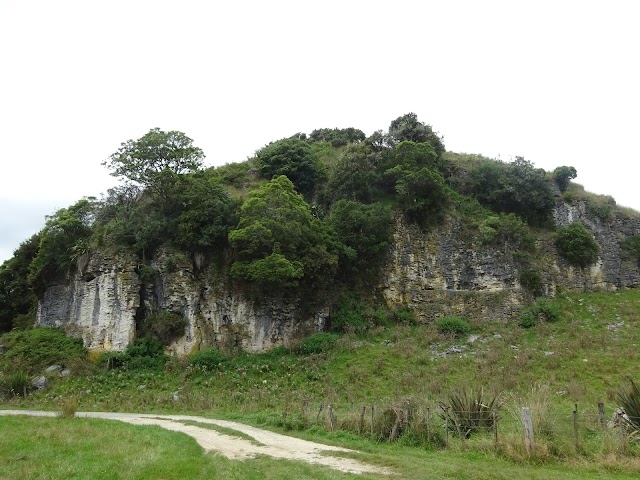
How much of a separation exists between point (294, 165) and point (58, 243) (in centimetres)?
1791

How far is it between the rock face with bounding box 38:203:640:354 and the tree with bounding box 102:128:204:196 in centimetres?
530

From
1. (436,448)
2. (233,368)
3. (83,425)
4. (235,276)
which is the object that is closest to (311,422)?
(436,448)

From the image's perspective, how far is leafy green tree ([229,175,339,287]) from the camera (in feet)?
91.6

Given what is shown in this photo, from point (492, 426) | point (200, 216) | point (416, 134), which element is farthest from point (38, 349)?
point (416, 134)

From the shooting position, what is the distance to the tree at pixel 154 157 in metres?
32.2

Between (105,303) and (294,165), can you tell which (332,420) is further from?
(294,165)

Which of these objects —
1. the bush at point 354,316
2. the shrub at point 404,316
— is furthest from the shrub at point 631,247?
the bush at point 354,316

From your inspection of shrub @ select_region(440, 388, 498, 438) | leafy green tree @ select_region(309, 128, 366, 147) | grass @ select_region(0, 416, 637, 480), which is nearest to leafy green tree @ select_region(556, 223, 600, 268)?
leafy green tree @ select_region(309, 128, 366, 147)

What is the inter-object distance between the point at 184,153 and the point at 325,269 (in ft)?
42.2

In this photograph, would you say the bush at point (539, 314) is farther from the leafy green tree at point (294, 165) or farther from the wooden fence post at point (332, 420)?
the wooden fence post at point (332, 420)

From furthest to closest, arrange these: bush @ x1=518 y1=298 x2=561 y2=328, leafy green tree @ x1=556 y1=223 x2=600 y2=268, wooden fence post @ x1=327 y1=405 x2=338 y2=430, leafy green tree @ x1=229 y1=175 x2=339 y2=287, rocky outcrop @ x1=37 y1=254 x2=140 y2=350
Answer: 1. leafy green tree @ x1=556 y1=223 x2=600 y2=268
2. bush @ x1=518 y1=298 x2=561 y2=328
3. rocky outcrop @ x1=37 y1=254 x2=140 y2=350
4. leafy green tree @ x1=229 y1=175 x2=339 y2=287
5. wooden fence post @ x1=327 y1=405 x2=338 y2=430

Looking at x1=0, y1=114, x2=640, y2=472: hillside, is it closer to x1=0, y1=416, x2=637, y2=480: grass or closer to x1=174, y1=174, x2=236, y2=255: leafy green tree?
x1=174, y1=174, x2=236, y2=255: leafy green tree

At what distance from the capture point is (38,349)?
96.4 feet

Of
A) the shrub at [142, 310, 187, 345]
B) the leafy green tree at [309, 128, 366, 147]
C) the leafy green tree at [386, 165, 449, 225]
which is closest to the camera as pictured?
the shrub at [142, 310, 187, 345]
